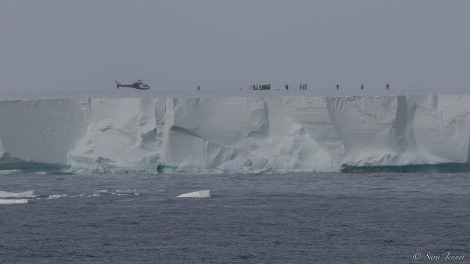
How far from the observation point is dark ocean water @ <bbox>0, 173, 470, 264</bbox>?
904 inches

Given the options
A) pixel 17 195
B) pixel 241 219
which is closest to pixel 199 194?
pixel 241 219

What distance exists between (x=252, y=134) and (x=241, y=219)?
836 cm

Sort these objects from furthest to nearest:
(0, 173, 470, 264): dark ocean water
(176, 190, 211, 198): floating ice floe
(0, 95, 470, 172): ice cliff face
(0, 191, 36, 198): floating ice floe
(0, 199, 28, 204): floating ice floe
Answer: (0, 95, 470, 172): ice cliff face, (176, 190, 211, 198): floating ice floe, (0, 191, 36, 198): floating ice floe, (0, 199, 28, 204): floating ice floe, (0, 173, 470, 264): dark ocean water

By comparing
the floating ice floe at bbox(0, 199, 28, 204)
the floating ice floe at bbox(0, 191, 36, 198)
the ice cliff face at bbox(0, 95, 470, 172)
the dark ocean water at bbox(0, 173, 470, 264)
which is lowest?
the dark ocean water at bbox(0, 173, 470, 264)

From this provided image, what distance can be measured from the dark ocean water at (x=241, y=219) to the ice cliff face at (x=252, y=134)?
693mm

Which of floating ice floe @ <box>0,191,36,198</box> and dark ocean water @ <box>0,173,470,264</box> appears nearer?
dark ocean water @ <box>0,173,470,264</box>

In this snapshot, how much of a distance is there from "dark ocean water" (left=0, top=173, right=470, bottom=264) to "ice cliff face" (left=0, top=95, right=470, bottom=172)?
A: 69 cm

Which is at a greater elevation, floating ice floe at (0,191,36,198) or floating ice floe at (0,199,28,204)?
floating ice floe at (0,191,36,198)

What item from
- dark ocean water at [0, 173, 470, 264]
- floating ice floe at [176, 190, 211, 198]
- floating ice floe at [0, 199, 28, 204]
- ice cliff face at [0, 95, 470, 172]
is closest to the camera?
dark ocean water at [0, 173, 470, 264]

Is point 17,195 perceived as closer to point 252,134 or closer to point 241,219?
point 241,219

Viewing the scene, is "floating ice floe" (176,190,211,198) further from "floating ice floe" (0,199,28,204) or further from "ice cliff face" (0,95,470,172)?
"floating ice floe" (0,199,28,204)

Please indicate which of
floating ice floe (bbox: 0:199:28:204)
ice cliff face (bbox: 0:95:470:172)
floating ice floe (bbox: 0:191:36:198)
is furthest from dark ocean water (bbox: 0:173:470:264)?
ice cliff face (bbox: 0:95:470:172)

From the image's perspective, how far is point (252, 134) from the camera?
3550cm

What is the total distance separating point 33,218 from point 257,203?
588cm
